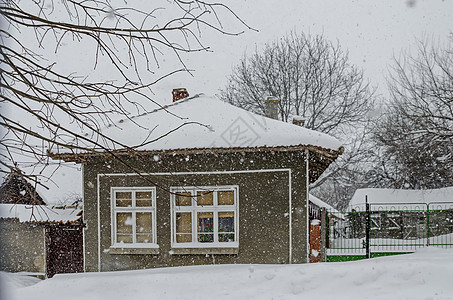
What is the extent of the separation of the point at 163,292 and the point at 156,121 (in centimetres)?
514

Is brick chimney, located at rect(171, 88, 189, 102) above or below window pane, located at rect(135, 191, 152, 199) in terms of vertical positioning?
above

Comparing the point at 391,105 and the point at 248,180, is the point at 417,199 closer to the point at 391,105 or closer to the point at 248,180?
the point at 391,105

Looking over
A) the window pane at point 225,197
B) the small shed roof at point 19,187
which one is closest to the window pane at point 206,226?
the window pane at point 225,197

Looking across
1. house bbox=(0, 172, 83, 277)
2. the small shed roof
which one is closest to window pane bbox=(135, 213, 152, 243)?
house bbox=(0, 172, 83, 277)

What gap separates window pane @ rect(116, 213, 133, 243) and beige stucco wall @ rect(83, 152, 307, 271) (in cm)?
24

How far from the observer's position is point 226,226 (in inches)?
403

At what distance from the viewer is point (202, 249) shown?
10062 mm

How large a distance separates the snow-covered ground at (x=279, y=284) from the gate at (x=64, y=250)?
2.90 metres

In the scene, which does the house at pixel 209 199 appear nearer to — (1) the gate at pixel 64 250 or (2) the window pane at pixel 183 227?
(2) the window pane at pixel 183 227

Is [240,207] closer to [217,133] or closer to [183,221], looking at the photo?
[183,221]

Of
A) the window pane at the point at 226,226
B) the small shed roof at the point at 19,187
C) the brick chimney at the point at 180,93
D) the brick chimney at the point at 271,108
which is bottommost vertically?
the window pane at the point at 226,226

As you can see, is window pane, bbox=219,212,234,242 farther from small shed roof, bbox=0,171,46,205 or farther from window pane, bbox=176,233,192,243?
small shed roof, bbox=0,171,46,205

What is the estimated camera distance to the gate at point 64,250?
36.9ft

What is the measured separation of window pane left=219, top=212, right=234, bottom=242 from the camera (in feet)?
33.3
